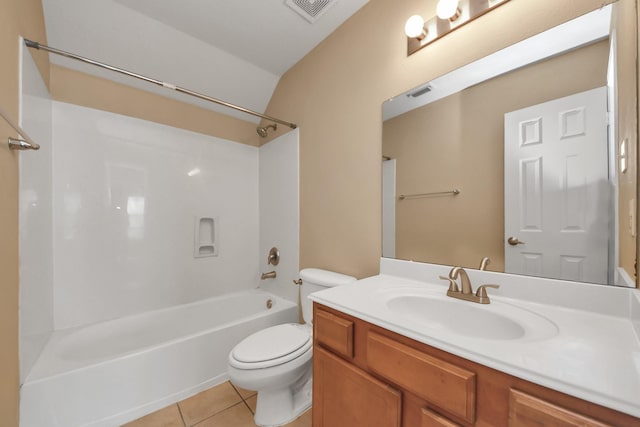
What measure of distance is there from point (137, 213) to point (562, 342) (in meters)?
2.50

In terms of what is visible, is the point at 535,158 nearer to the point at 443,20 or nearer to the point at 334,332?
the point at 443,20

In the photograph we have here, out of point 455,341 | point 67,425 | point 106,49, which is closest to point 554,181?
point 455,341

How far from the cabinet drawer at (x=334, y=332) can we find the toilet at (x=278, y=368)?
0.38m

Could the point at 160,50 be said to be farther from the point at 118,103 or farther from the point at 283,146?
the point at 283,146

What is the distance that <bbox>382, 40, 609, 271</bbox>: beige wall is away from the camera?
88cm

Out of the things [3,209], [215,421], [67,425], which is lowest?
[215,421]

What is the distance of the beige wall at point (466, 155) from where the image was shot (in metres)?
0.88

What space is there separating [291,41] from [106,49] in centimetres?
130

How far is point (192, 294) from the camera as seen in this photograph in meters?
2.17

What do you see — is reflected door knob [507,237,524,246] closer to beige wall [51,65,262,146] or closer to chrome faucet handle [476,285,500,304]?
chrome faucet handle [476,285,500,304]

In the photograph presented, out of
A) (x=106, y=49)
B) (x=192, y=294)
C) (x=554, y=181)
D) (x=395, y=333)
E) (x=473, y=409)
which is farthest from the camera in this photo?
(x=192, y=294)


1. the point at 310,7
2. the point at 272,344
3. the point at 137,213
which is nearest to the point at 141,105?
the point at 137,213

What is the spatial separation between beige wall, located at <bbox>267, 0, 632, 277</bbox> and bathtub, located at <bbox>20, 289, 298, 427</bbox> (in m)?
0.86

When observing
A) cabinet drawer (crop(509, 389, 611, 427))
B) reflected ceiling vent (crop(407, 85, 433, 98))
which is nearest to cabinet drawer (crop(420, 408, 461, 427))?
cabinet drawer (crop(509, 389, 611, 427))
